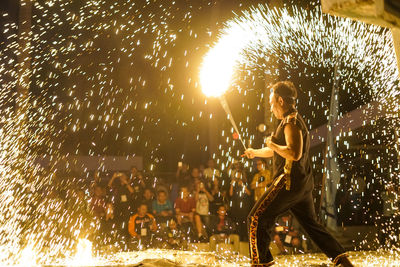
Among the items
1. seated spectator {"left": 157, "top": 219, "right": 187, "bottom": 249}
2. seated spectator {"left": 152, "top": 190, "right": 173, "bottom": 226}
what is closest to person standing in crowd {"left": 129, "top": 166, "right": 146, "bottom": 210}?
seated spectator {"left": 152, "top": 190, "right": 173, "bottom": 226}

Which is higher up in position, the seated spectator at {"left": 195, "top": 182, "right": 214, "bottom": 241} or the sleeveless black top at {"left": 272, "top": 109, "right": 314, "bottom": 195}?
the sleeveless black top at {"left": 272, "top": 109, "right": 314, "bottom": 195}

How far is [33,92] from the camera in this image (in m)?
A: 13.6

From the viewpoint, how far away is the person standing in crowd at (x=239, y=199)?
7449 mm

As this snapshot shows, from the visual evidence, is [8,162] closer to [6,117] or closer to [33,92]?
[6,117]

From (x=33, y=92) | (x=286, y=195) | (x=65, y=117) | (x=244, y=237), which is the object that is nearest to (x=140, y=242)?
(x=244, y=237)

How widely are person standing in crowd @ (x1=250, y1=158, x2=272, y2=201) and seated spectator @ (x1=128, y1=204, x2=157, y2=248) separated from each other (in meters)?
1.90

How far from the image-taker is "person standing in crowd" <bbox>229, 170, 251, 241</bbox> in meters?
7.45

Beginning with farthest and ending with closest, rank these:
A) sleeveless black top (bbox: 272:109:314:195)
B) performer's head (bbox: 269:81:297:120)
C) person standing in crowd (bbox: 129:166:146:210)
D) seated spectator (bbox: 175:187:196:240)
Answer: person standing in crowd (bbox: 129:166:146:210), seated spectator (bbox: 175:187:196:240), performer's head (bbox: 269:81:297:120), sleeveless black top (bbox: 272:109:314:195)

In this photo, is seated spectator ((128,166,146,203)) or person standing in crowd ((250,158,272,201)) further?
seated spectator ((128,166,146,203))

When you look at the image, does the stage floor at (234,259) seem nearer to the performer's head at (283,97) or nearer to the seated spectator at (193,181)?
the performer's head at (283,97)

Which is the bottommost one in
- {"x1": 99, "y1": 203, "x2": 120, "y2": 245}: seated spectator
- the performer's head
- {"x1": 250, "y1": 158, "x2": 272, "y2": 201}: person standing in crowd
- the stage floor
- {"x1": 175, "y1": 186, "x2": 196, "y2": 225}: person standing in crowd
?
the stage floor

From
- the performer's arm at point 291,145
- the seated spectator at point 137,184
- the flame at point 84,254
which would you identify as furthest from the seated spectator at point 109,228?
the performer's arm at point 291,145

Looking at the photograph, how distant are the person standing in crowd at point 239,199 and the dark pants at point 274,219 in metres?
3.80

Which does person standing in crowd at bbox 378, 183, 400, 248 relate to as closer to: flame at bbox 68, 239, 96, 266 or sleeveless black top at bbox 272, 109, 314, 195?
sleeveless black top at bbox 272, 109, 314, 195
